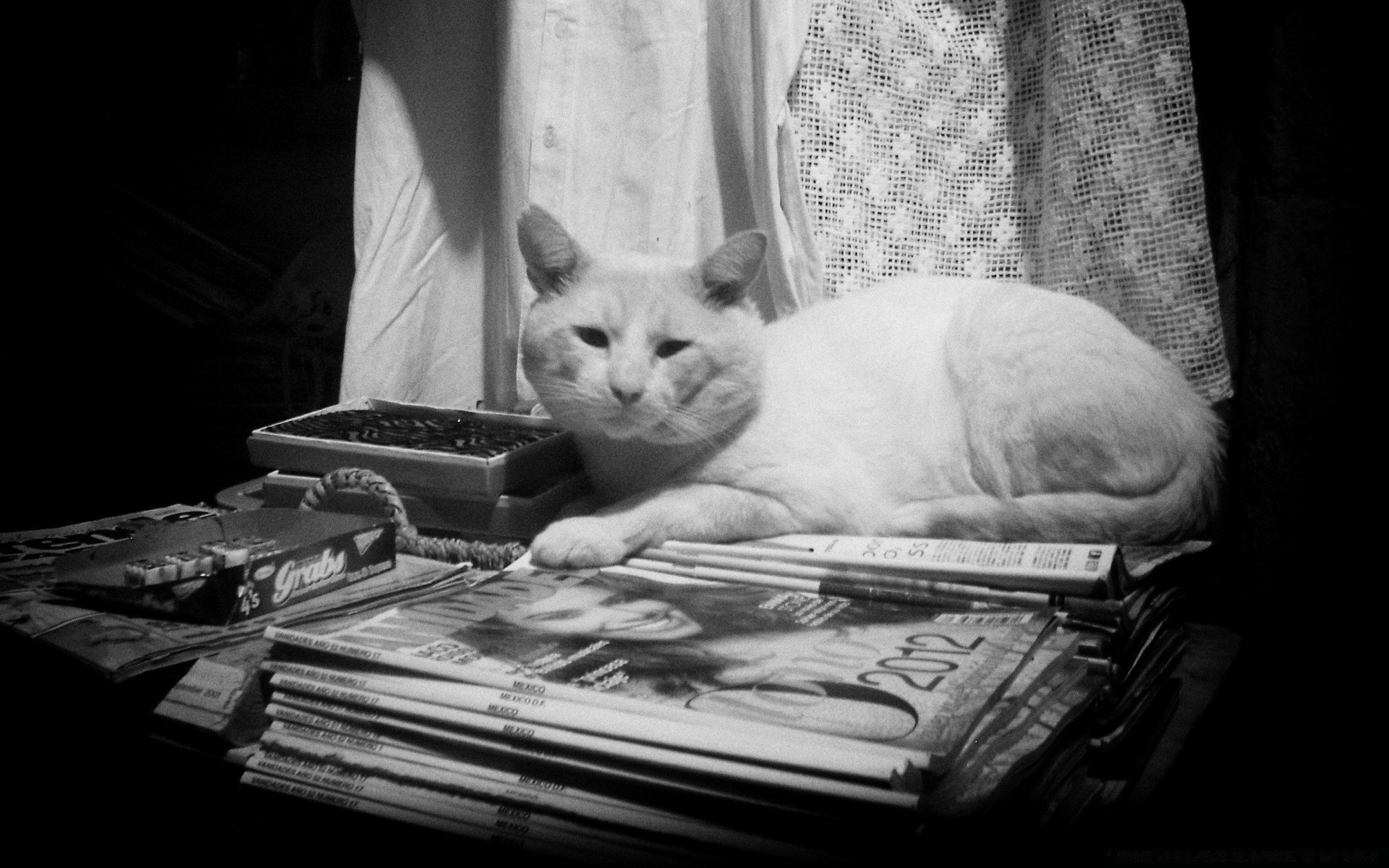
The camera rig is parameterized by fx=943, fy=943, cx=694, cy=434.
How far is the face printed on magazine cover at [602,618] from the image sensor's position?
923 mm

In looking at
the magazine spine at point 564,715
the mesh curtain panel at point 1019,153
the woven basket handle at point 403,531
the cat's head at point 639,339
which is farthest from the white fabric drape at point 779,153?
the magazine spine at point 564,715

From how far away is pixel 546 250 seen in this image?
124cm

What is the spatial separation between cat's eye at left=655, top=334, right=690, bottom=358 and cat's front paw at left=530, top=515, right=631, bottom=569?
0.76 ft

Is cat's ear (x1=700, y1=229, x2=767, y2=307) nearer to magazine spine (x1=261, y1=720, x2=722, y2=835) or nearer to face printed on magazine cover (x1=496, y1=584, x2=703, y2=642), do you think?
face printed on magazine cover (x1=496, y1=584, x2=703, y2=642)

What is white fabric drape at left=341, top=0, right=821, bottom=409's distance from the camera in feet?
5.06

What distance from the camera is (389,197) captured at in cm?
166

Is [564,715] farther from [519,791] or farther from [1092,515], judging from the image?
[1092,515]

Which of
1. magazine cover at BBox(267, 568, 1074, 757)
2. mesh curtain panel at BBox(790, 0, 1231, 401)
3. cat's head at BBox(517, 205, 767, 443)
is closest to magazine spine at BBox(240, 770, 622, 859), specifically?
magazine cover at BBox(267, 568, 1074, 757)

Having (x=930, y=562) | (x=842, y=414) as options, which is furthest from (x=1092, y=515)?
(x=842, y=414)

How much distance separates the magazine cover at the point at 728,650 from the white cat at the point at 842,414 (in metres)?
0.18

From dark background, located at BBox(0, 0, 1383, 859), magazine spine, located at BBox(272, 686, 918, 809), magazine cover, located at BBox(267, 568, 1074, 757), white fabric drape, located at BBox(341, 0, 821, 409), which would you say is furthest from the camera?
white fabric drape, located at BBox(341, 0, 821, 409)

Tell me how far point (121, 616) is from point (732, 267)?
2.70 ft

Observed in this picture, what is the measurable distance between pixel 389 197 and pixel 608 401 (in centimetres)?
74

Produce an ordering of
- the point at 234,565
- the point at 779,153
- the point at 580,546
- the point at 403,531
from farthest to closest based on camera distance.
Answer: 1. the point at 779,153
2. the point at 403,531
3. the point at 580,546
4. the point at 234,565
